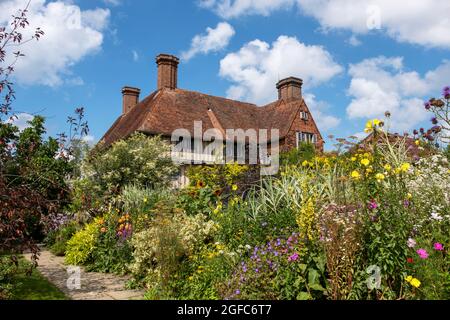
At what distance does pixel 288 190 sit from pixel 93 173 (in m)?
10.6

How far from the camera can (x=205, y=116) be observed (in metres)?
25.7

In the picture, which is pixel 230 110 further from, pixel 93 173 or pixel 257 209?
pixel 257 209

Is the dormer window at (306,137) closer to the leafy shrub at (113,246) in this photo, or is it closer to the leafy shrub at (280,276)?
the leafy shrub at (113,246)

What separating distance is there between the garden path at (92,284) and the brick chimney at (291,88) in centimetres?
2459

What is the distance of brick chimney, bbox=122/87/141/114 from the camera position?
30625mm

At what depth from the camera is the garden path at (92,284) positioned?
5.84 meters

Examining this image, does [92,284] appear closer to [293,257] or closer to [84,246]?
Result: [84,246]

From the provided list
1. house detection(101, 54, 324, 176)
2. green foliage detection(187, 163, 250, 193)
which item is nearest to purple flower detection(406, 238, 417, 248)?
green foliage detection(187, 163, 250, 193)

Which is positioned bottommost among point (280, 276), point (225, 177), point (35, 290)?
point (35, 290)

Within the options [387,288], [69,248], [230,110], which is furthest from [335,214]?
[230,110]

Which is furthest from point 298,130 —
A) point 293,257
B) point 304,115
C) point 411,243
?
point 293,257

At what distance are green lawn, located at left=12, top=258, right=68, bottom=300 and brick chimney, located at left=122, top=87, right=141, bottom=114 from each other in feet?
79.7

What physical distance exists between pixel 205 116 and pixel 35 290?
20.0 m
